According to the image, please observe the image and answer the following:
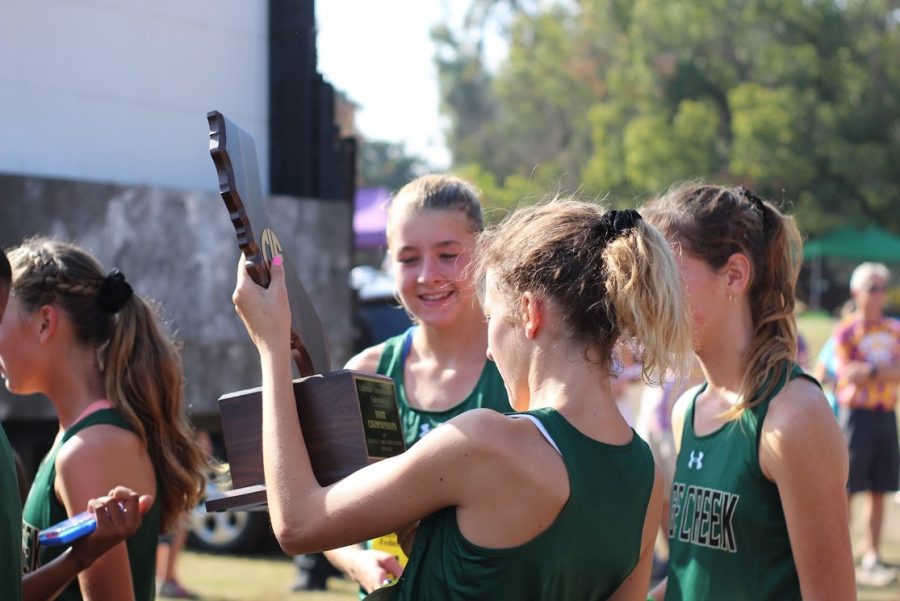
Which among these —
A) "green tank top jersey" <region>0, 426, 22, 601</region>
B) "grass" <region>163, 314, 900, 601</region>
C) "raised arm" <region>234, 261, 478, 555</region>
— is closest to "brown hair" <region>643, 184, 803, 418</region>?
"raised arm" <region>234, 261, 478, 555</region>

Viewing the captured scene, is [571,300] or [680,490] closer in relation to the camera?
[571,300]

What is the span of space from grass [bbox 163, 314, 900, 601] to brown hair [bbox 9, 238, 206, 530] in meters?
3.80

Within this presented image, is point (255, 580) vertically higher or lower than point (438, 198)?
lower

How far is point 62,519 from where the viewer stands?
2.63 metres

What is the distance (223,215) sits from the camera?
590 cm

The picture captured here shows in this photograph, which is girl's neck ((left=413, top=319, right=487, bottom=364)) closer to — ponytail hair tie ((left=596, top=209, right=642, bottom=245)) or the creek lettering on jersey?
the creek lettering on jersey

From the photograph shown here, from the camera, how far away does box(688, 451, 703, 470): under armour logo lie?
268cm

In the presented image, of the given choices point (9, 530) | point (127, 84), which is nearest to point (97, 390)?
point (9, 530)

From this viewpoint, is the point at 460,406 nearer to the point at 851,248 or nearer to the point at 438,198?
the point at 438,198

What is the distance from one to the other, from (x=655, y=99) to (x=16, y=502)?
39025 mm

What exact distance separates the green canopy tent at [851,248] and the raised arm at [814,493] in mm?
32550

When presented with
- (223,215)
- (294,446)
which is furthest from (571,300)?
(223,215)

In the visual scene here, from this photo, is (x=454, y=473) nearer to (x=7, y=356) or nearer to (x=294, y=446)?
(x=294, y=446)

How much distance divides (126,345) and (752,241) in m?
1.61
